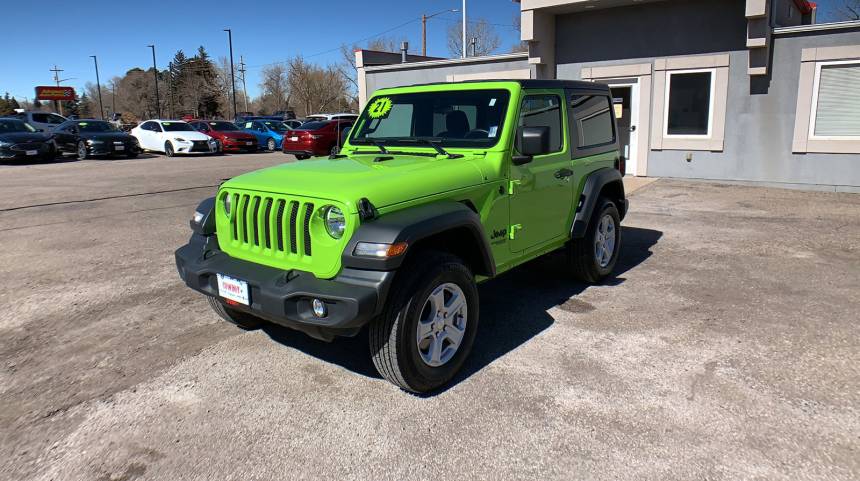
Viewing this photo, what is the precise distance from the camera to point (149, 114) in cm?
8488

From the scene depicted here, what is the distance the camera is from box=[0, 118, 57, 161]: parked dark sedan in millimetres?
19297

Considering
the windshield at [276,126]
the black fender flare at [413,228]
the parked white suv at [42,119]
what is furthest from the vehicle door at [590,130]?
the parked white suv at [42,119]

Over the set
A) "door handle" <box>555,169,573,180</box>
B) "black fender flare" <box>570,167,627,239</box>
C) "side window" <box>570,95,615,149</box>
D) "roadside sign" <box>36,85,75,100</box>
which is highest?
"roadside sign" <box>36,85,75,100</box>

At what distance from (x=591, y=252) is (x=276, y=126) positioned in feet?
79.1

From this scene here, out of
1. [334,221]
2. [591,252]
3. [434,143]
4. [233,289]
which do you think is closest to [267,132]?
[591,252]

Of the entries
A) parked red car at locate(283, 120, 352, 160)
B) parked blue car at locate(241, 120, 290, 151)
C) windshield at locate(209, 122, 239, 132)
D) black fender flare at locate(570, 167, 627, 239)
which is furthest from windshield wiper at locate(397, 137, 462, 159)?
parked blue car at locate(241, 120, 290, 151)

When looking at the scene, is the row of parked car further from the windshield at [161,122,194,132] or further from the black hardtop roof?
the black hardtop roof

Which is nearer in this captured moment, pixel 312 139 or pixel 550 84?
pixel 550 84

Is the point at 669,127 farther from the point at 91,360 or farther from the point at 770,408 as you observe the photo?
the point at 91,360

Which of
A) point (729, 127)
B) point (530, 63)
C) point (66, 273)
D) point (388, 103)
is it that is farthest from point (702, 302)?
point (530, 63)

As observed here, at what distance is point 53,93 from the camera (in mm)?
52125

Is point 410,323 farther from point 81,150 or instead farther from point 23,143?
point 81,150

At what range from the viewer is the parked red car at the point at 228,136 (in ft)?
79.2

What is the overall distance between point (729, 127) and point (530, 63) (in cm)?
478
